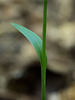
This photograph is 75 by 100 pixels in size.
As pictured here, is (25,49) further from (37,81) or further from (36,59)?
(37,81)

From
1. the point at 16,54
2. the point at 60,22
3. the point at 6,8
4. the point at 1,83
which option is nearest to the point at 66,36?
the point at 60,22

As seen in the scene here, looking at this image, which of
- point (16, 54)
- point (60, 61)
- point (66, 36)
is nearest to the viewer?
point (60, 61)

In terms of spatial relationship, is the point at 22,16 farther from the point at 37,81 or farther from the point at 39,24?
the point at 37,81

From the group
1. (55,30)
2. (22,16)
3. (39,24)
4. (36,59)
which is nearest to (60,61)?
(36,59)

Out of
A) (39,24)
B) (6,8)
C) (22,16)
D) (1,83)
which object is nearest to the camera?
(1,83)

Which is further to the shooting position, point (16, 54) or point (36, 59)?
point (16, 54)

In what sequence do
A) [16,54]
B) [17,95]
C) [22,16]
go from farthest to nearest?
[22,16] < [16,54] < [17,95]
